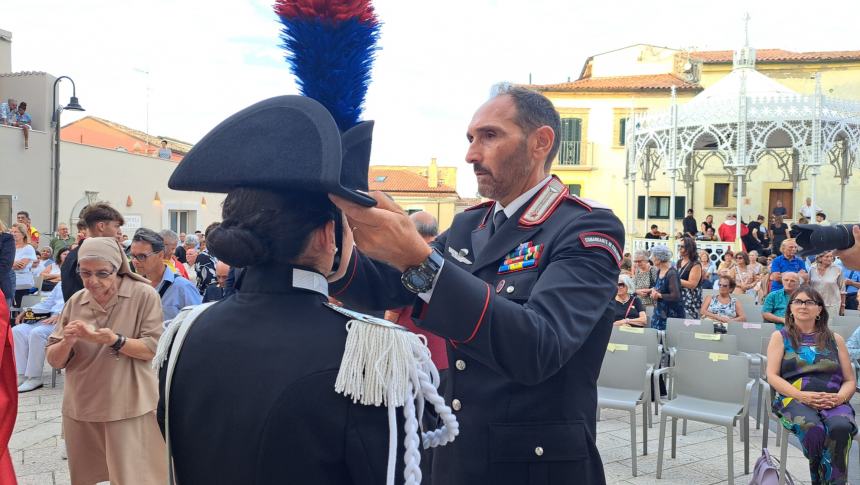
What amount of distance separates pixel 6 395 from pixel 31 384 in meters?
5.00

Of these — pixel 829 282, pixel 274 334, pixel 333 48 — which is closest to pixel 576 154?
pixel 829 282

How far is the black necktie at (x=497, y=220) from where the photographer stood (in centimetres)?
199

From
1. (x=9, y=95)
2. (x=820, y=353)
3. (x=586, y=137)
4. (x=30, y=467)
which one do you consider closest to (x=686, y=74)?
(x=586, y=137)

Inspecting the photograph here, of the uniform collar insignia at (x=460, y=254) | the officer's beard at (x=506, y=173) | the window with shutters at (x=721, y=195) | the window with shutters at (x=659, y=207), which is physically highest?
the window with shutters at (x=721, y=195)

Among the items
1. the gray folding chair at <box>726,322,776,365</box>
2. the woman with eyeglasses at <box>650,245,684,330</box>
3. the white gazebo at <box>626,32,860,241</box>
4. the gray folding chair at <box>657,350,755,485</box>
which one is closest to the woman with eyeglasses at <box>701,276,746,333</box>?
the woman with eyeglasses at <box>650,245,684,330</box>

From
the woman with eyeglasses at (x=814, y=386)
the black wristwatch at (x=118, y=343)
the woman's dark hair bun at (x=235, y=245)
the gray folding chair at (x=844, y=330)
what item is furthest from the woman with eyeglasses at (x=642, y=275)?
the woman's dark hair bun at (x=235, y=245)

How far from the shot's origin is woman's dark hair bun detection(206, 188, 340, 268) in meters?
1.33

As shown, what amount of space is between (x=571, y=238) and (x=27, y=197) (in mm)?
19354

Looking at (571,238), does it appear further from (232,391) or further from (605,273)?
(232,391)

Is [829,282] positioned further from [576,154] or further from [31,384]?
[576,154]

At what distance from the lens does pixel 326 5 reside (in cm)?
142

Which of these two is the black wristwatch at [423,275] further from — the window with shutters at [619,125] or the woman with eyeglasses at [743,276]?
the window with shutters at [619,125]

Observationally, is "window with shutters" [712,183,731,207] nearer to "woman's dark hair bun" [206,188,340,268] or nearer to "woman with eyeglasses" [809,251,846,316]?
"woman with eyeglasses" [809,251,846,316]

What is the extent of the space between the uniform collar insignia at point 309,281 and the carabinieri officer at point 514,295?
0.12m
